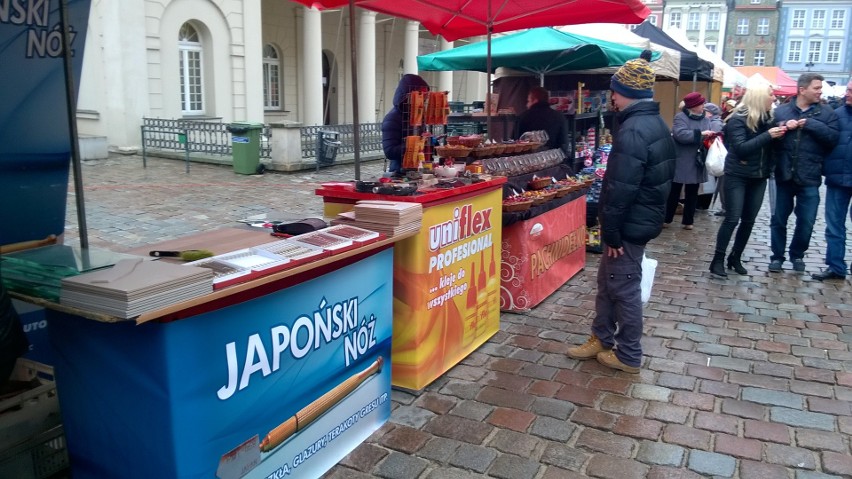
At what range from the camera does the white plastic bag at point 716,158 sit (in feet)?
27.7

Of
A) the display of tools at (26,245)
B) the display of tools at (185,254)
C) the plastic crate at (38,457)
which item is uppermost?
the display of tools at (185,254)

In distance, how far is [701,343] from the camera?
490 centimetres

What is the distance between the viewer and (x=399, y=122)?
5.72 metres

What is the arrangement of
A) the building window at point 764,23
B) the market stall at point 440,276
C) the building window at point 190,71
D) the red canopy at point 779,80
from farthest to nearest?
1. the building window at point 764,23
2. the red canopy at point 779,80
3. the building window at point 190,71
4. the market stall at point 440,276

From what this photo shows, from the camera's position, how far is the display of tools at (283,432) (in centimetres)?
251

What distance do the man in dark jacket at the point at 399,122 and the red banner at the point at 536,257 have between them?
1189 millimetres

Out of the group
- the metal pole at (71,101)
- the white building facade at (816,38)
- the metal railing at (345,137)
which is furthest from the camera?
the white building facade at (816,38)

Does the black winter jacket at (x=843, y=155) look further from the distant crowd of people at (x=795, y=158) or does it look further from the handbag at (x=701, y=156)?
the handbag at (x=701, y=156)

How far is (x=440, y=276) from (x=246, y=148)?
10.3 metres

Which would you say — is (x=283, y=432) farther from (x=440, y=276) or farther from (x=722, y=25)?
(x=722, y=25)

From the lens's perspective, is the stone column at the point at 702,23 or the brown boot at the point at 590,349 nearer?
the brown boot at the point at 590,349

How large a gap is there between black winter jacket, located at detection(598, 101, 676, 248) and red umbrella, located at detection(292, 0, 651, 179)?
2443 mm

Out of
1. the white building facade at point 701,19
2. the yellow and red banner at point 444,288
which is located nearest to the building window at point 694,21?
the white building facade at point 701,19

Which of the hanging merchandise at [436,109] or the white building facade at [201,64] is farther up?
the white building facade at [201,64]
